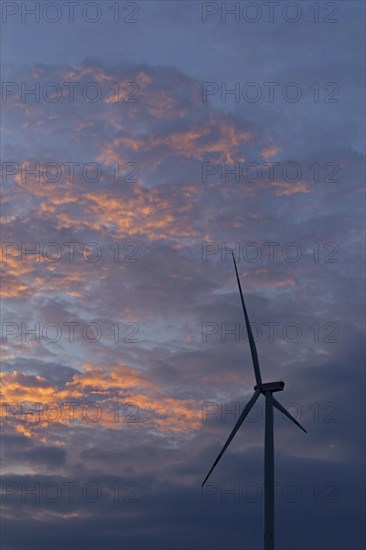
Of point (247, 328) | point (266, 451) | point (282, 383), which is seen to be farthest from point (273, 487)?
point (247, 328)

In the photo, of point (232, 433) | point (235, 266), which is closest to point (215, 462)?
point (232, 433)

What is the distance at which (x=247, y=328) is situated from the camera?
464 ft

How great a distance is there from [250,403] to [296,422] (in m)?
6.82

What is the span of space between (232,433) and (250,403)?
5604 mm

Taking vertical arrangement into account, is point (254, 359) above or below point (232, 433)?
above

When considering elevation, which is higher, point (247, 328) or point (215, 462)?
point (247, 328)

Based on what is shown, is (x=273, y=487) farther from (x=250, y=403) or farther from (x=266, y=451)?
(x=250, y=403)

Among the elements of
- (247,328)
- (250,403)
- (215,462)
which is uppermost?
(247,328)

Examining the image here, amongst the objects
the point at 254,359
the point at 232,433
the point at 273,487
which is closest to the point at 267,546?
the point at 273,487

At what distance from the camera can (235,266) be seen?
140 metres

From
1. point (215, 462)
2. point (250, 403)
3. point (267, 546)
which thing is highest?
point (250, 403)

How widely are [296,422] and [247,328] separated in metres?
14.2

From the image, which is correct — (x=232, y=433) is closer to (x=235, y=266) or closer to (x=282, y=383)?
(x=282, y=383)

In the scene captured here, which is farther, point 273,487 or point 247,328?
point 247,328
